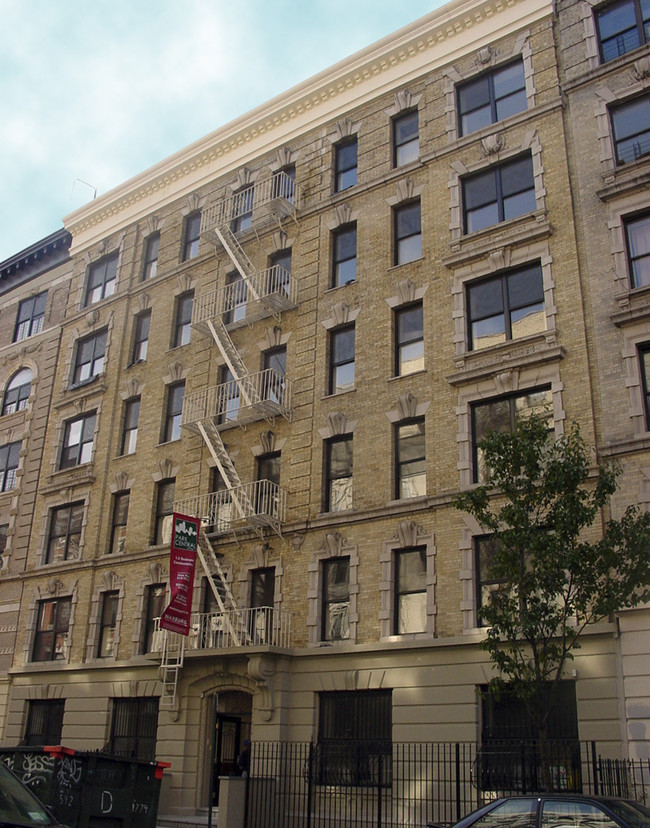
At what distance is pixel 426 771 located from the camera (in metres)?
18.3

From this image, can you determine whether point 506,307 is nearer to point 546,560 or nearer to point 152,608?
point 546,560

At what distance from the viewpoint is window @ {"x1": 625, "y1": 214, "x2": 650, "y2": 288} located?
1969 cm

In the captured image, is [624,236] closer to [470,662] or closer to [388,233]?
[388,233]

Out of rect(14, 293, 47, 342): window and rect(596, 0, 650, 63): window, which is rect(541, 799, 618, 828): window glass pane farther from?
rect(14, 293, 47, 342): window

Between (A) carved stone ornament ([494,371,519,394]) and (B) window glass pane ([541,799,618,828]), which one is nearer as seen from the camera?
(B) window glass pane ([541,799,618,828])

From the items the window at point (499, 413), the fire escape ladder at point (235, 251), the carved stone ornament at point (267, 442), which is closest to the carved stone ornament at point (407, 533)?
the window at point (499, 413)

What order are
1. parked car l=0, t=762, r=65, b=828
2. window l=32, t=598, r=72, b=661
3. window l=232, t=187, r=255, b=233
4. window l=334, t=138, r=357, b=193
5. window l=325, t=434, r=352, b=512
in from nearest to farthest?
1. parked car l=0, t=762, r=65, b=828
2. window l=325, t=434, r=352, b=512
3. window l=334, t=138, r=357, b=193
4. window l=32, t=598, r=72, b=661
5. window l=232, t=187, r=255, b=233

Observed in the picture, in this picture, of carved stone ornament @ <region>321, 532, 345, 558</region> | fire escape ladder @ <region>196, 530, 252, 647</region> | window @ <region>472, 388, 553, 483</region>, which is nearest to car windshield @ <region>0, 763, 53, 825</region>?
fire escape ladder @ <region>196, 530, 252, 647</region>

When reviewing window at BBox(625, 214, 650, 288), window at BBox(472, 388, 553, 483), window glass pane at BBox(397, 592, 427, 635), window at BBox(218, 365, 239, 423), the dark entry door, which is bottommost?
the dark entry door

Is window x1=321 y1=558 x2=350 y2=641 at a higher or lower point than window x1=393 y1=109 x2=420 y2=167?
lower

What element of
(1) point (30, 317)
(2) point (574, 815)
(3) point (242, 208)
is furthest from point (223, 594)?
Answer: (1) point (30, 317)

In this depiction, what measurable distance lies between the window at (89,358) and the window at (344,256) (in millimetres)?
10772

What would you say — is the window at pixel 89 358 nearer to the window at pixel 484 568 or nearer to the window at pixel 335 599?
the window at pixel 335 599

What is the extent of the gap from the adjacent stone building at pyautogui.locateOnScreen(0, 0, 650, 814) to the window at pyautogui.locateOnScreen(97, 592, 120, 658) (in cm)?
9
